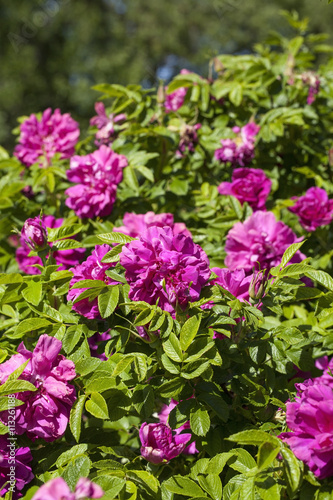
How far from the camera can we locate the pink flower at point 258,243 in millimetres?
1175

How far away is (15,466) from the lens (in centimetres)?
83

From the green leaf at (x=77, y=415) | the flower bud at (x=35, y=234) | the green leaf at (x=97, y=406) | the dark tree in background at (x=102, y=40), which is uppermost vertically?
the flower bud at (x=35, y=234)

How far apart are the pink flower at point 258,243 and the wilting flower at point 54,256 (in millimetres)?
359

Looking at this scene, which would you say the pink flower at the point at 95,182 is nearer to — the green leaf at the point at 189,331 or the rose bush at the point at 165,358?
the rose bush at the point at 165,358

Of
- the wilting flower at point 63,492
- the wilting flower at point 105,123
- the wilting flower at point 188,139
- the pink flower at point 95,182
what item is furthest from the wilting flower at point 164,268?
the wilting flower at point 105,123

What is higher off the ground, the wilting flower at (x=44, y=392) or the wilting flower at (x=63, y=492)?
the wilting flower at (x=63, y=492)

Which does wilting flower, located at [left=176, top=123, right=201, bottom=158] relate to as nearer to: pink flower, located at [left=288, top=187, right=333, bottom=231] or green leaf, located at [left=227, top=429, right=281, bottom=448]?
pink flower, located at [left=288, top=187, right=333, bottom=231]

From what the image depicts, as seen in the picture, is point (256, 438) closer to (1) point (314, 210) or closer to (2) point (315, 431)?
(2) point (315, 431)

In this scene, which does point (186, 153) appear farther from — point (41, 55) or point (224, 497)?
point (41, 55)

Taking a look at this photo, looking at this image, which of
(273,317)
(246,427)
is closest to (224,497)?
(246,427)

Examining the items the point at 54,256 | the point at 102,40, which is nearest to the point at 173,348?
the point at 54,256

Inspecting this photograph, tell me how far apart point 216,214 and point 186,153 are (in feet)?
0.98

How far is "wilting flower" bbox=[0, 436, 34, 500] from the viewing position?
82 centimetres

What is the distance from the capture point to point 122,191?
145 centimetres
